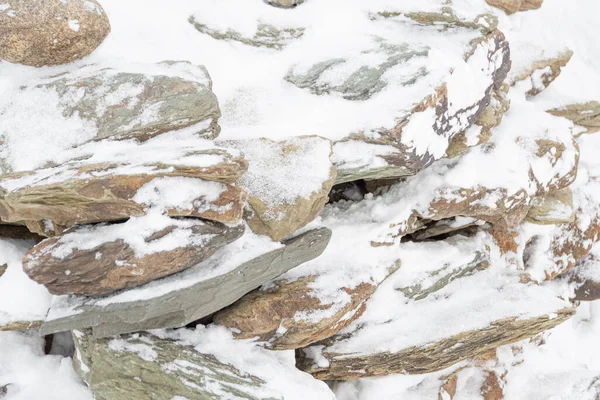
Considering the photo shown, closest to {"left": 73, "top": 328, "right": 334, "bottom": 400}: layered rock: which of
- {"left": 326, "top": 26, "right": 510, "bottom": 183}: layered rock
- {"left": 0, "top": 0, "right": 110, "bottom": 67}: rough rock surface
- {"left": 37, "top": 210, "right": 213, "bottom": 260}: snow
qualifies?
{"left": 37, "top": 210, "right": 213, "bottom": 260}: snow

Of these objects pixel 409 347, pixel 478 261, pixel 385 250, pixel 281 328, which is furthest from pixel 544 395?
pixel 281 328

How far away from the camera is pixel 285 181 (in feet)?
16.7

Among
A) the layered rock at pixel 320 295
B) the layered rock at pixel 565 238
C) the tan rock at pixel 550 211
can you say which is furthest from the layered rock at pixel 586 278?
the layered rock at pixel 320 295

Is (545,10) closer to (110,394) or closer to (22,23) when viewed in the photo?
(22,23)

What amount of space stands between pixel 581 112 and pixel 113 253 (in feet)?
22.1

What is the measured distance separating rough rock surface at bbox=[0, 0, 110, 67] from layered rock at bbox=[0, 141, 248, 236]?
134 cm

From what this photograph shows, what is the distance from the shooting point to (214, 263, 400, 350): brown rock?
5.14 metres

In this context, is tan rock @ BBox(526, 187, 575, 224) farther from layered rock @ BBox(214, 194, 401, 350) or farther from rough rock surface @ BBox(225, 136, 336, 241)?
rough rock surface @ BBox(225, 136, 336, 241)

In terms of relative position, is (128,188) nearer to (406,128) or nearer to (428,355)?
(406,128)

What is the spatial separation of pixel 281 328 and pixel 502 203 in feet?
9.75

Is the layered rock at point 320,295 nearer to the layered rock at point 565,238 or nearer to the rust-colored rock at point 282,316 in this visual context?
the rust-colored rock at point 282,316

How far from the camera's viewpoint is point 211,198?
4.46 m

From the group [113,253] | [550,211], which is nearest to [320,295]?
[113,253]

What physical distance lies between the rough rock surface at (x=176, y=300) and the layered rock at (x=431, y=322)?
1.36 metres
